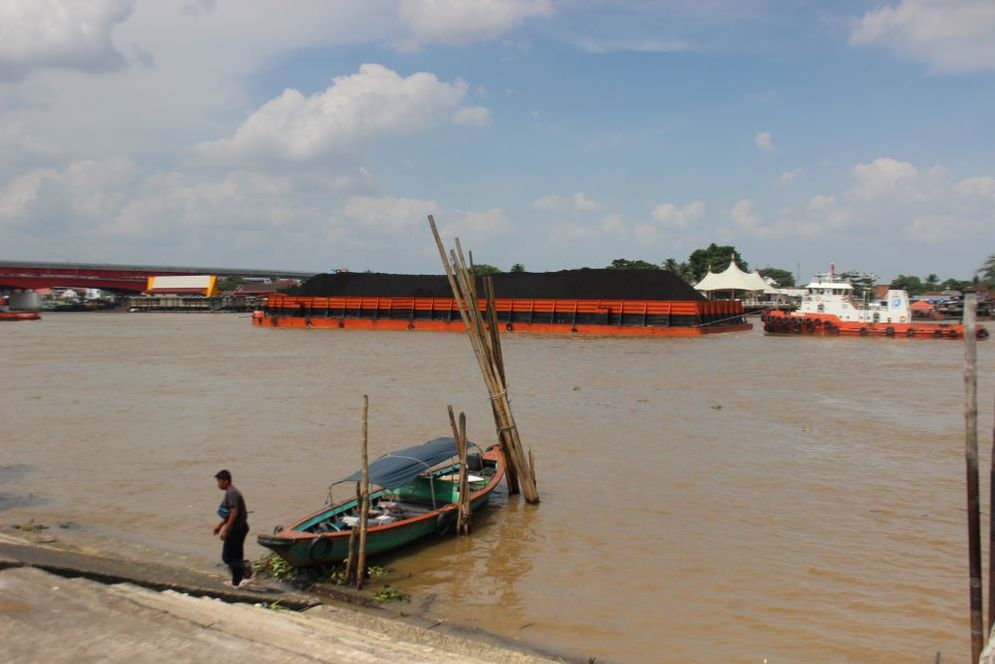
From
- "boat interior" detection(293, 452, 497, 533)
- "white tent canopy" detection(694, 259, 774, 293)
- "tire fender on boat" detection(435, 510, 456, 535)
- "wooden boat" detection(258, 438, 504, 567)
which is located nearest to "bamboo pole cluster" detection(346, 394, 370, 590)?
"wooden boat" detection(258, 438, 504, 567)

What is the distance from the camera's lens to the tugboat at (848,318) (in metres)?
35.6

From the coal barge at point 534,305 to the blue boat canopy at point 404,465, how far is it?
94.9 ft

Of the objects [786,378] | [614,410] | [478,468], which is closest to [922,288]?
[786,378]

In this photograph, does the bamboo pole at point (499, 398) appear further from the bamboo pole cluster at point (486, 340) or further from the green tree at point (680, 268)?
the green tree at point (680, 268)

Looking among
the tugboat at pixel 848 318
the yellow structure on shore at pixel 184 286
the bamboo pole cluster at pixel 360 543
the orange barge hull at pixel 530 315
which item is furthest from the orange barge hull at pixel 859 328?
the yellow structure on shore at pixel 184 286

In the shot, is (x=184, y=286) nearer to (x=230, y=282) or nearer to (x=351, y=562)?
(x=230, y=282)

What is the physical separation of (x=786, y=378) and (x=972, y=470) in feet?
62.4

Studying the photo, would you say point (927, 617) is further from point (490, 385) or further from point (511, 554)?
point (490, 385)

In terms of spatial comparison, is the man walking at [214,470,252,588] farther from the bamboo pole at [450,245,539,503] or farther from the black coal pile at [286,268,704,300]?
the black coal pile at [286,268,704,300]

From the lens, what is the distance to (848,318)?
37000 mm

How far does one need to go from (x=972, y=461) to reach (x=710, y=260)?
287 ft

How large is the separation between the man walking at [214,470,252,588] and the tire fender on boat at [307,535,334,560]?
62cm

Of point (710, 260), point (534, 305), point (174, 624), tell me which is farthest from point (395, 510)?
point (710, 260)

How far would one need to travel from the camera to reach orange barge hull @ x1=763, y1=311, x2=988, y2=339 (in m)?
35.3
